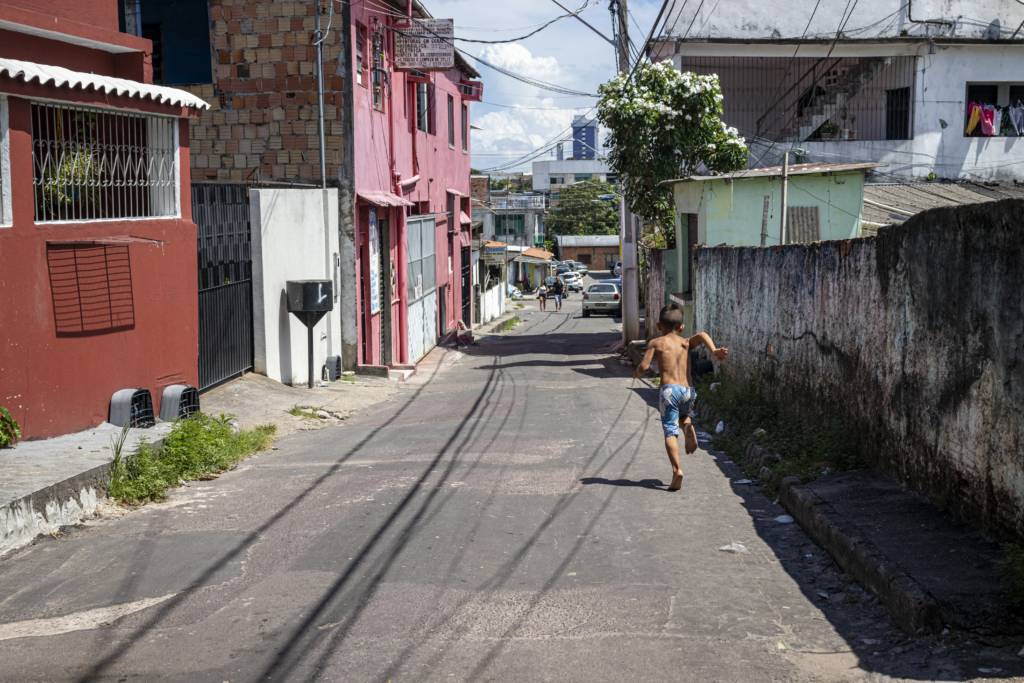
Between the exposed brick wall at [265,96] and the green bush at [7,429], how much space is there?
37.3 ft

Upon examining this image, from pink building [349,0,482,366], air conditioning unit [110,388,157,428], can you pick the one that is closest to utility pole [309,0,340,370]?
pink building [349,0,482,366]

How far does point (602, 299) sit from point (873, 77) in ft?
81.9

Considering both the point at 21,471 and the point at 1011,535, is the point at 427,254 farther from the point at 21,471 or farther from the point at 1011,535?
the point at 1011,535

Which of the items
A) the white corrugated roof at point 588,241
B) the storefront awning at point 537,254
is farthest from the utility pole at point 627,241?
the white corrugated roof at point 588,241

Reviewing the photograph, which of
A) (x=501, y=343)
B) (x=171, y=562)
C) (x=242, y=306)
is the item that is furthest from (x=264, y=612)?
(x=501, y=343)

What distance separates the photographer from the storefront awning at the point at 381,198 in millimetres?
20531

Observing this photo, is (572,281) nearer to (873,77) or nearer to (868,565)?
(873,77)

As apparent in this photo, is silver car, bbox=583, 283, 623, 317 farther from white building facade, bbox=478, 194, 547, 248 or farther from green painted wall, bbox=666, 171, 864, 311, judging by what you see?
white building facade, bbox=478, 194, 547, 248

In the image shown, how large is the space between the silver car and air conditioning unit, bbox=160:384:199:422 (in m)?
39.8

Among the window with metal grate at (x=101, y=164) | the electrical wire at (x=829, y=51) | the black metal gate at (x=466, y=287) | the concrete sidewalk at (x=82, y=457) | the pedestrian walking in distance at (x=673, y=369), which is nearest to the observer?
the concrete sidewalk at (x=82, y=457)

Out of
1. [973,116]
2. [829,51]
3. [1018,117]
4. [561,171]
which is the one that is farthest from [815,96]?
[561,171]

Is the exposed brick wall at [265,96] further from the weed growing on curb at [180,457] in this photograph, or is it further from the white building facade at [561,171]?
the white building facade at [561,171]

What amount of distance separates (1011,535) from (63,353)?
816 centimetres

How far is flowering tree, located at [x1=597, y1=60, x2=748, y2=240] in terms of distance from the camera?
24.2m
